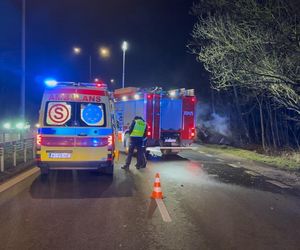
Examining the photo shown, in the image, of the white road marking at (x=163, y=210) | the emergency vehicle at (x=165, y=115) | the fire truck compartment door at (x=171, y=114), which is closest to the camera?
the white road marking at (x=163, y=210)

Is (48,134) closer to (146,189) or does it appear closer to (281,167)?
(146,189)

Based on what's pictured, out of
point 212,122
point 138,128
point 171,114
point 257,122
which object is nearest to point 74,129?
point 138,128

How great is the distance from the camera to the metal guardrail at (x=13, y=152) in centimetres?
1074

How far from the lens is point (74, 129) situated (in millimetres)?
9305

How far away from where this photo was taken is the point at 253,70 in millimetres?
13094

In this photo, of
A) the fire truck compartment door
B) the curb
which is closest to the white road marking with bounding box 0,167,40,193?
the curb

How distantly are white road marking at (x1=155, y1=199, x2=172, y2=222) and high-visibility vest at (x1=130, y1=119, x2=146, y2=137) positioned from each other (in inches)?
199

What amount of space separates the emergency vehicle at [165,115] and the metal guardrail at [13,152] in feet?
12.7

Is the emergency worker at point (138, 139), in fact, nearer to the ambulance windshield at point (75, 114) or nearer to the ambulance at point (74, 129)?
the ambulance at point (74, 129)

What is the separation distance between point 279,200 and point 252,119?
71.2 feet

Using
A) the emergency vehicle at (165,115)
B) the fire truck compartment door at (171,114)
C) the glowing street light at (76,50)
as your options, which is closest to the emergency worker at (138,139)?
the emergency vehicle at (165,115)

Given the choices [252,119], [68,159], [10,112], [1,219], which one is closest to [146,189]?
[68,159]

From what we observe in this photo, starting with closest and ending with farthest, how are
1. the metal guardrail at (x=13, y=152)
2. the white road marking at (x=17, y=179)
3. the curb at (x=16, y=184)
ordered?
the curb at (x=16, y=184)
the white road marking at (x=17, y=179)
the metal guardrail at (x=13, y=152)

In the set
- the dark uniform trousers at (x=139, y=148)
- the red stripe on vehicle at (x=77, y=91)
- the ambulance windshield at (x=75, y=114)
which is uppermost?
the red stripe on vehicle at (x=77, y=91)
